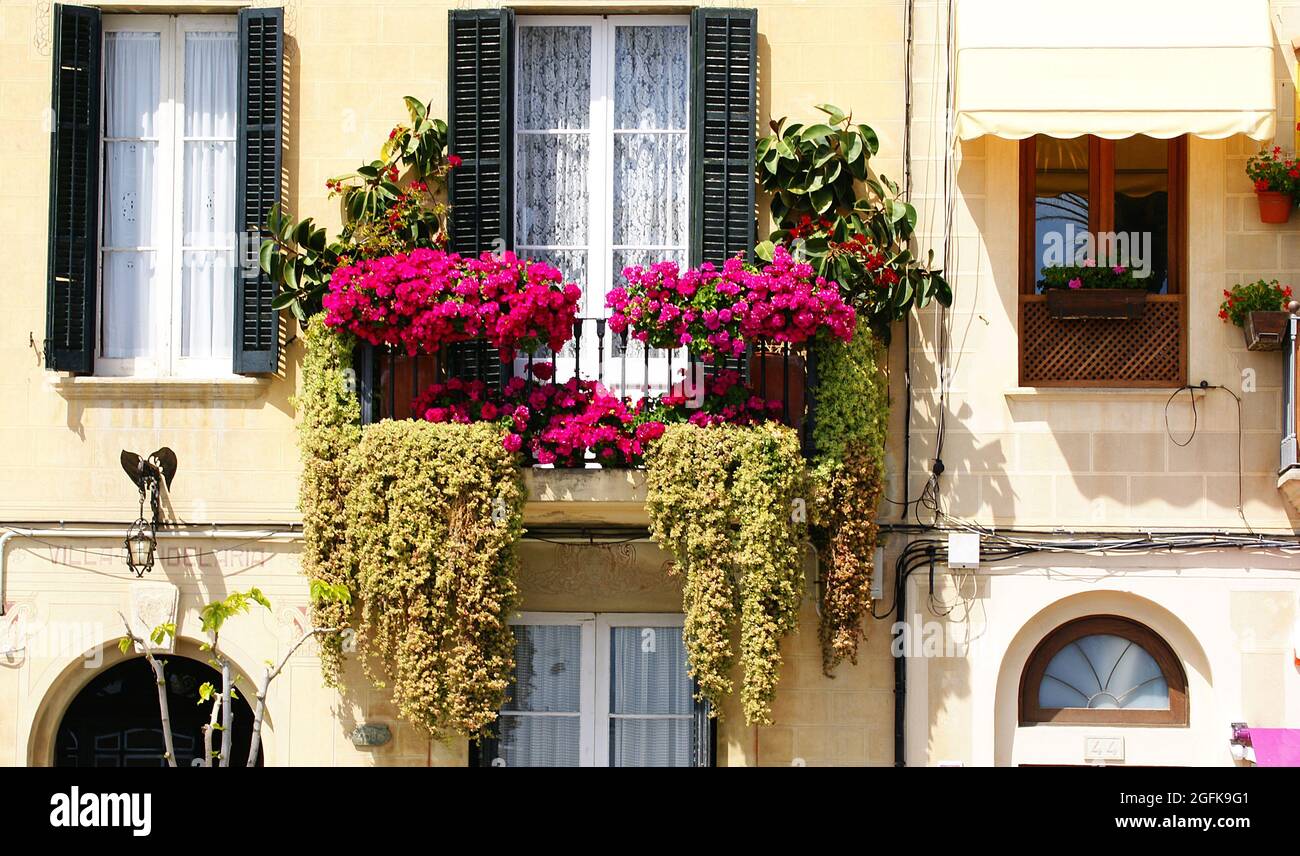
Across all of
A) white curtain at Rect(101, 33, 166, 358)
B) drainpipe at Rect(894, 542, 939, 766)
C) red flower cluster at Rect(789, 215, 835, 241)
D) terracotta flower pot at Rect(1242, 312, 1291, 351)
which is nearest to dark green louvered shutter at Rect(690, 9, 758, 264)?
red flower cluster at Rect(789, 215, 835, 241)

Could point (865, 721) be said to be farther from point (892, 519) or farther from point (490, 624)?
point (490, 624)

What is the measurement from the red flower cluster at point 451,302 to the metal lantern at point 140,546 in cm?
179

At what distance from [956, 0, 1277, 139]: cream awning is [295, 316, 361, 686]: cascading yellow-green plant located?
152 inches

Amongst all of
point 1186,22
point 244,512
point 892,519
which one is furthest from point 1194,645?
point 244,512

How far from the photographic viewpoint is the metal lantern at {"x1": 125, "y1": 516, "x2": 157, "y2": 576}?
1128cm

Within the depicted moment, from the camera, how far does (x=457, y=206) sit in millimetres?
11406

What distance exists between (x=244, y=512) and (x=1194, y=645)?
18.7 ft

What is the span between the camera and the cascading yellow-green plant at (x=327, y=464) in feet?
35.8

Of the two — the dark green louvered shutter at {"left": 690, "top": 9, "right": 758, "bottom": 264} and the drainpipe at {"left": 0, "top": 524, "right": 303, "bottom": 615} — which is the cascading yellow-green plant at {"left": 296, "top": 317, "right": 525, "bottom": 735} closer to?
the drainpipe at {"left": 0, "top": 524, "right": 303, "bottom": 615}

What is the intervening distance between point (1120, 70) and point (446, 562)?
4.74 meters

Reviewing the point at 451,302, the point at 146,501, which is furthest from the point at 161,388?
the point at 451,302

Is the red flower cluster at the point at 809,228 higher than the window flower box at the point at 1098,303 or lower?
higher

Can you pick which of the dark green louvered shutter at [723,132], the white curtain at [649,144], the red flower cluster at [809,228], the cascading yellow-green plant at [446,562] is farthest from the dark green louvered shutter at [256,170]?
the red flower cluster at [809,228]

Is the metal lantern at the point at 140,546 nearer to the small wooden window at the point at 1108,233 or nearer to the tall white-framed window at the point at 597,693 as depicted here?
the tall white-framed window at the point at 597,693
